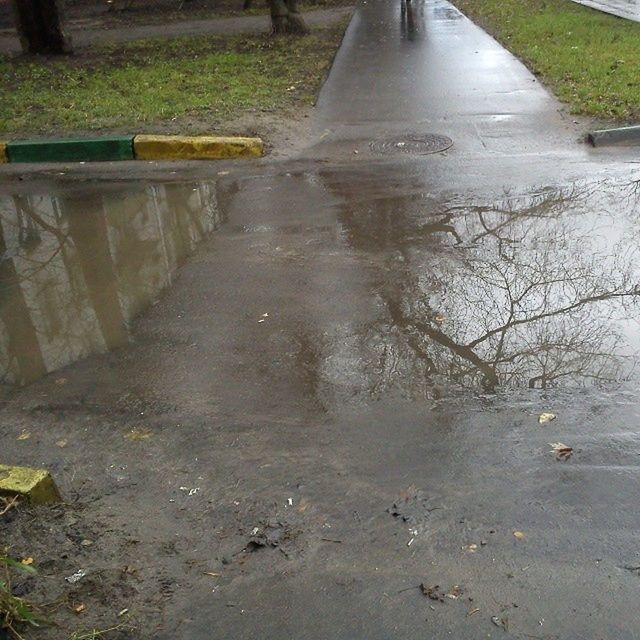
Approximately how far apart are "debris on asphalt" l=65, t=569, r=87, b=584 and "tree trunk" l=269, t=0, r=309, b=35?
15.9m

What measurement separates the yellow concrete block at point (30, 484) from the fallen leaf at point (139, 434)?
0.58m

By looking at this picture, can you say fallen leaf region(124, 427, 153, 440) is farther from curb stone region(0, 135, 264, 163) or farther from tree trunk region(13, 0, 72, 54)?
tree trunk region(13, 0, 72, 54)

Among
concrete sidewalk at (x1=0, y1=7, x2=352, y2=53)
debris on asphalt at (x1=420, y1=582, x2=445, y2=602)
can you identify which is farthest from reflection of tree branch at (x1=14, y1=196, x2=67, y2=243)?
concrete sidewalk at (x1=0, y1=7, x2=352, y2=53)

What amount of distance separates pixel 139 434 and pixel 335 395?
3.48 feet

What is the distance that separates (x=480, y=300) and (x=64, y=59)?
13.0 m

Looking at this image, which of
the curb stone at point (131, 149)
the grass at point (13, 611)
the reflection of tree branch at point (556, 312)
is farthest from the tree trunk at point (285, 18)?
the grass at point (13, 611)

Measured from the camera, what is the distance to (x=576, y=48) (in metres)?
13.3

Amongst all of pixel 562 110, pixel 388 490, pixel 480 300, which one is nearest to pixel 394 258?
pixel 480 300

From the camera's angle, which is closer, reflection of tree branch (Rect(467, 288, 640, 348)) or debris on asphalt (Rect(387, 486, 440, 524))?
debris on asphalt (Rect(387, 486, 440, 524))

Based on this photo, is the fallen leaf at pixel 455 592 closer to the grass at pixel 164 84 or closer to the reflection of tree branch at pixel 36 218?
the reflection of tree branch at pixel 36 218

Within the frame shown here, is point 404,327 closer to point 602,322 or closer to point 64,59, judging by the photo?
point 602,322

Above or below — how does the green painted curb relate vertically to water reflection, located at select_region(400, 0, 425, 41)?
below

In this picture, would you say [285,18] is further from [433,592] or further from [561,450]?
[433,592]

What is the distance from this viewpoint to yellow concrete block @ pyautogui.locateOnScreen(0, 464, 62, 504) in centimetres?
→ 342
